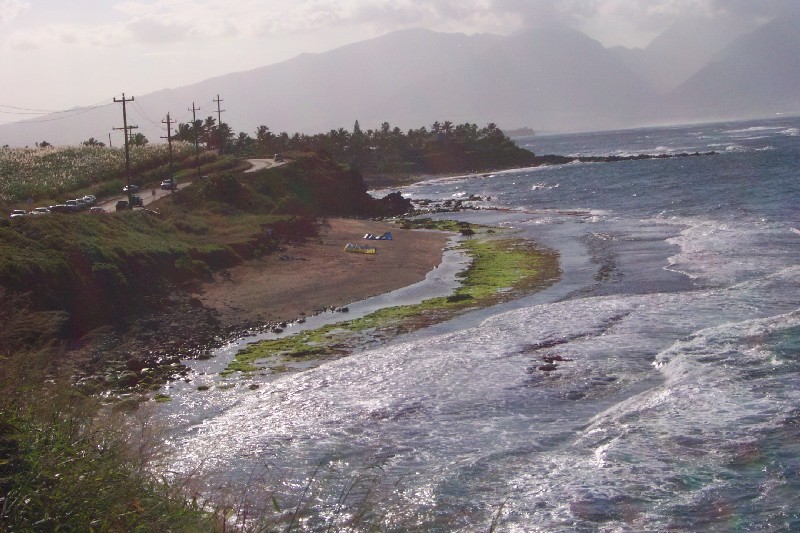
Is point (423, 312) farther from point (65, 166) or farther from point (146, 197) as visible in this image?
point (65, 166)

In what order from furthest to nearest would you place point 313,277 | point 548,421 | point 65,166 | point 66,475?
point 65,166 < point 313,277 < point 548,421 < point 66,475

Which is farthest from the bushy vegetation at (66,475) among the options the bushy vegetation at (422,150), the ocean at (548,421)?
the bushy vegetation at (422,150)

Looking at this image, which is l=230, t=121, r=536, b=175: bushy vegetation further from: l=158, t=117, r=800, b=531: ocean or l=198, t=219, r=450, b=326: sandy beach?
l=158, t=117, r=800, b=531: ocean

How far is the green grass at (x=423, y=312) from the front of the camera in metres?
24.1

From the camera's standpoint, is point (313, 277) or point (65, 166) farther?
point (65, 166)

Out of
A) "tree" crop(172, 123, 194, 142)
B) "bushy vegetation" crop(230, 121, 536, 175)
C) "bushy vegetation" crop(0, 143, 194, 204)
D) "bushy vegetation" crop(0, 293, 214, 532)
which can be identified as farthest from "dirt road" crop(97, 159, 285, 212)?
"bushy vegetation" crop(230, 121, 536, 175)

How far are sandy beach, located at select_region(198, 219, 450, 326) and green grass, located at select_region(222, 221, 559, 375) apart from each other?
2.83m

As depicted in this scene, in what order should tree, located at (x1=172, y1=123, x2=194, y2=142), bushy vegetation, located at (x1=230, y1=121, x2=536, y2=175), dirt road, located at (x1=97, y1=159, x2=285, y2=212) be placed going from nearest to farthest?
dirt road, located at (x1=97, y1=159, x2=285, y2=212)
tree, located at (x1=172, y1=123, x2=194, y2=142)
bushy vegetation, located at (x1=230, y1=121, x2=536, y2=175)

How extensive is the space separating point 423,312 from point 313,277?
920 cm

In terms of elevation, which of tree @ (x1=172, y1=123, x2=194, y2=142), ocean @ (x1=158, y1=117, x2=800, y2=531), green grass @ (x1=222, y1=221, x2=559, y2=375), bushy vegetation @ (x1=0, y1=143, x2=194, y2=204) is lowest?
green grass @ (x1=222, y1=221, x2=559, y2=375)

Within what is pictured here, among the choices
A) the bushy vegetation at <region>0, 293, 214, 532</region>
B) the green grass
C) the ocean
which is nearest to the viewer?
the bushy vegetation at <region>0, 293, 214, 532</region>

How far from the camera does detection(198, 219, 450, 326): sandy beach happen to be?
31.1m

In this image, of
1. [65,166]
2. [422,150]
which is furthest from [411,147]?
[65,166]

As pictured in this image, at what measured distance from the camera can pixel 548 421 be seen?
16.8m
